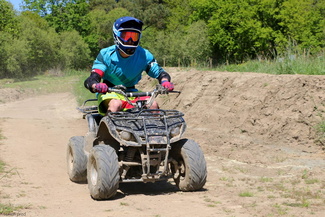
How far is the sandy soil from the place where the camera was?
6.20 m

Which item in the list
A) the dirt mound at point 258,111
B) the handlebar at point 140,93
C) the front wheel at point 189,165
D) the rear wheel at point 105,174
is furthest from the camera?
the dirt mound at point 258,111

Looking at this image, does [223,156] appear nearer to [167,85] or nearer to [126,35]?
[167,85]

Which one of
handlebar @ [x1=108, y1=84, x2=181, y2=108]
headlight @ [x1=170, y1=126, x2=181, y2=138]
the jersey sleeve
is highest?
the jersey sleeve

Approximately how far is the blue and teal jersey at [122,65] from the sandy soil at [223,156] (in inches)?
65.2

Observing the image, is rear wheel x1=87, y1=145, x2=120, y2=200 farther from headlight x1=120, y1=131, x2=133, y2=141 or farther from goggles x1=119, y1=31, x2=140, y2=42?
goggles x1=119, y1=31, x2=140, y2=42

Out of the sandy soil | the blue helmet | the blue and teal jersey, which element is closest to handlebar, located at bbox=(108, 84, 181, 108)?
the blue and teal jersey

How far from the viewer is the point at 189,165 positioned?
22.1 ft

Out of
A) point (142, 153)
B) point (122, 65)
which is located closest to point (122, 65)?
point (122, 65)

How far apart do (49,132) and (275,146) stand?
20.1 feet

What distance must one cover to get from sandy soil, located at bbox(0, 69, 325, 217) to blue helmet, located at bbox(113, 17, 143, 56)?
6.91ft

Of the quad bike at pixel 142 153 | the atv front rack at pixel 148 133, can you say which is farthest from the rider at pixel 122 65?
the atv front rack at pixel 148 133

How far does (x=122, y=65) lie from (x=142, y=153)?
1.59 metres

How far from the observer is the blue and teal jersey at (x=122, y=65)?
24.8 feet

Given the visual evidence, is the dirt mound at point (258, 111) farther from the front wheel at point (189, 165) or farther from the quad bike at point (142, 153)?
the quad bike at point (142, 153)
